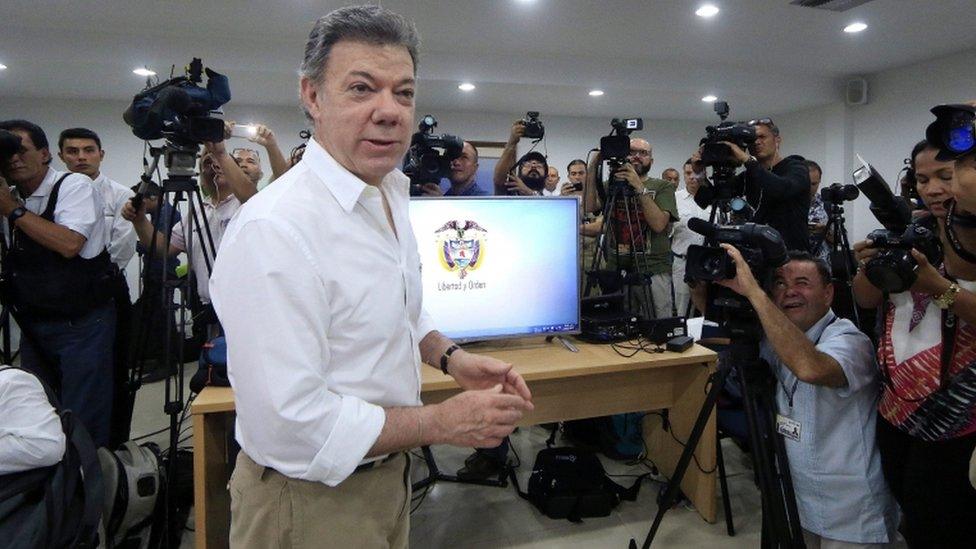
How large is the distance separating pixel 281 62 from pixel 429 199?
141 inches

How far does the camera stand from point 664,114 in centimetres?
777

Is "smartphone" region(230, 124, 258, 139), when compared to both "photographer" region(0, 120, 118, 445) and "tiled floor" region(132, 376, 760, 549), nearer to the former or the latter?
"photographer" region(0, 120, 118, 445)

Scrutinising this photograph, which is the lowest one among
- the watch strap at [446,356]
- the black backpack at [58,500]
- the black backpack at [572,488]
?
the black backpack at [572,488]

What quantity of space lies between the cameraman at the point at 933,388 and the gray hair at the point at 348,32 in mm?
1242

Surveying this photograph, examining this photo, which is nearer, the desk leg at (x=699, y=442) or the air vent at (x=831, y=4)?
the desk leg at (x=699, y=442)

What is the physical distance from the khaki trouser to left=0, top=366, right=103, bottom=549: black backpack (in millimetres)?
960

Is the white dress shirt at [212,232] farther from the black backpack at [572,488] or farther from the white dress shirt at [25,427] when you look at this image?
the black backpack at [572,488]

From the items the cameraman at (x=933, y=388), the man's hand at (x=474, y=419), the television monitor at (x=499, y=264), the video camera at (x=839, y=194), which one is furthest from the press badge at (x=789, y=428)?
the video camera at (x=839, y=194)

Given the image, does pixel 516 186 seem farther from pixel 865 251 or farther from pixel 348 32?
pixel 348 32

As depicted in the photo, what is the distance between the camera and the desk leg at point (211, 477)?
59.1 inches

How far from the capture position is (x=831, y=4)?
3854 millimetres

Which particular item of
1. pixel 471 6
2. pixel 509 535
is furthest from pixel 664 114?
pixel 509 535

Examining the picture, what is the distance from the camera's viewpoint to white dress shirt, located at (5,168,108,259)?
2.14m

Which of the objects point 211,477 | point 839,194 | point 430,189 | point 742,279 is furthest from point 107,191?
point 839,194
